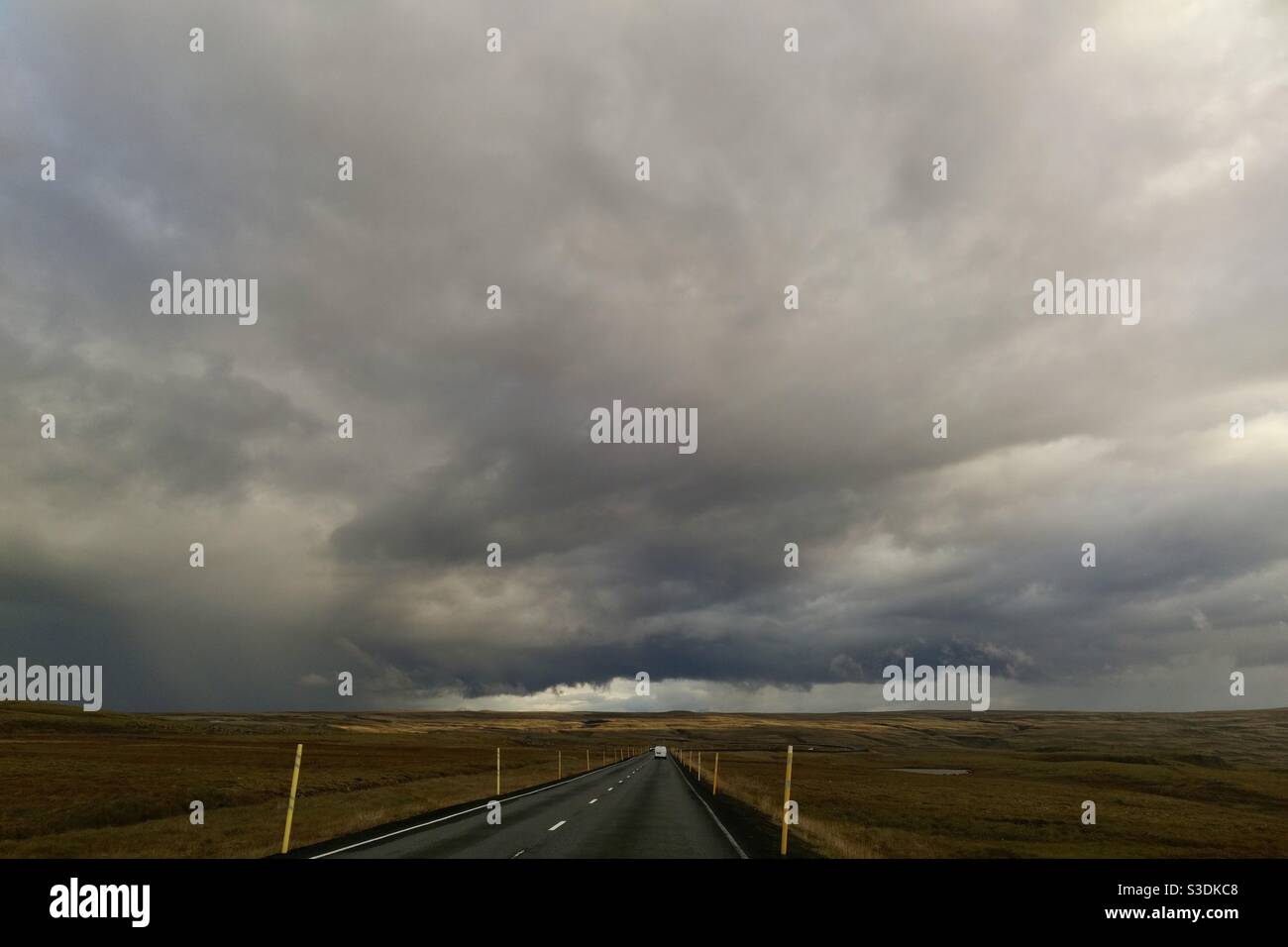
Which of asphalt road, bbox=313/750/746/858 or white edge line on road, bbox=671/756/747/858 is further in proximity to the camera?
white edge line on road, bbox=671/756/747/858

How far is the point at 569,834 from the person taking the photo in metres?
19.7

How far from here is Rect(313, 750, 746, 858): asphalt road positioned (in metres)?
16.1

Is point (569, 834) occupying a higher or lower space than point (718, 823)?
higher

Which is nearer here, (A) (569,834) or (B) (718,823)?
(A) (569,834)

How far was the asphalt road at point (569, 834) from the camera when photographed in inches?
635

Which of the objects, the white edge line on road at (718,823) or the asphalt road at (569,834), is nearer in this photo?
the asphalt road at (569,834)
